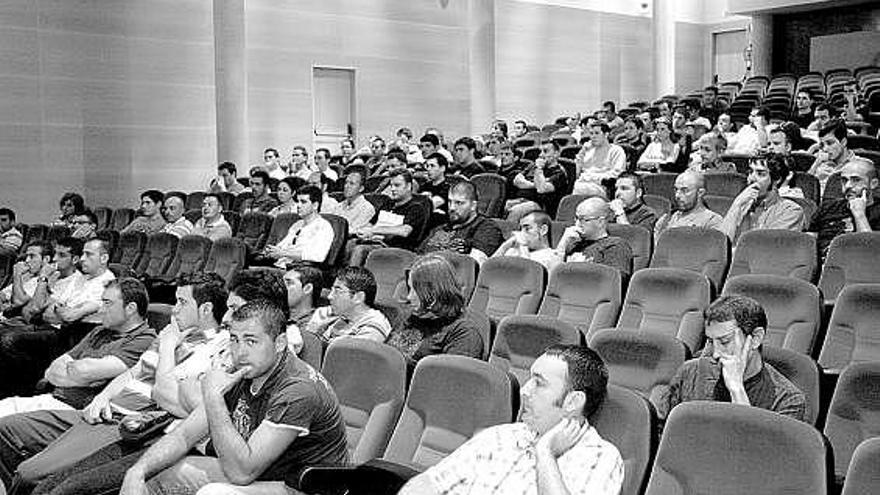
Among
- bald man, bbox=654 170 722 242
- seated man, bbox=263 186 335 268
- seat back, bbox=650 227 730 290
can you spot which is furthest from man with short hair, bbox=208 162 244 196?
seat back, bbox=650 227 730 290

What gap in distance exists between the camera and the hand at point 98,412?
13.0ft

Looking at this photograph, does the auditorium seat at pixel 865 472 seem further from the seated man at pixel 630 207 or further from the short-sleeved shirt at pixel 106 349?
the seated man at pixel 630 207

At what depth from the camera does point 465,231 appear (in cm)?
657

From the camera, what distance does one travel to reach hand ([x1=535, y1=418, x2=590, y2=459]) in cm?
250

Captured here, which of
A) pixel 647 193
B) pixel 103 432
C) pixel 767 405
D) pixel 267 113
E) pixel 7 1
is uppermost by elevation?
pixel 7 1

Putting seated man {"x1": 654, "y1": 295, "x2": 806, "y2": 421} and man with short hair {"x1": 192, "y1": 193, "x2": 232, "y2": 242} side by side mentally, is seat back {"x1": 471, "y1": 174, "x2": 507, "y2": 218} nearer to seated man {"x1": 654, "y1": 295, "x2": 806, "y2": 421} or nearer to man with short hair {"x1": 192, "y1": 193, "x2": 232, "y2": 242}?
man with short hair {"x1": 192, "y1": 193, "x2": 232, "y2": 242}

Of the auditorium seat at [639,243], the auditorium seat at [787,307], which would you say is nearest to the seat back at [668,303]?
the auditorium seat at [787,307]

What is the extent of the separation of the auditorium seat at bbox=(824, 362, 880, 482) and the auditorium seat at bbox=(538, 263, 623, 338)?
5.43 ft

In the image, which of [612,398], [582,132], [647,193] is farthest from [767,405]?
[582,132]

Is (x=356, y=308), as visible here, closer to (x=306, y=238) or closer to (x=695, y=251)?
(x=695, y=251)

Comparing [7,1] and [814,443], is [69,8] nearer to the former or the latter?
[7,1]

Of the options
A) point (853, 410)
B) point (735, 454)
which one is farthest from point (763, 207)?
point (735, 454)

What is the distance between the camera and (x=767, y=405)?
3057mm

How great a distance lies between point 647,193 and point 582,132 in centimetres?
463
